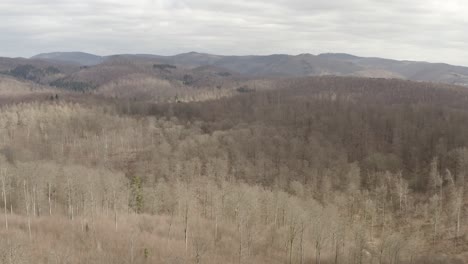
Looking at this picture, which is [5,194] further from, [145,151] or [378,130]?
[378,130]

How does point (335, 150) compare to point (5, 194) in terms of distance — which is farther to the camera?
point (335, 150)

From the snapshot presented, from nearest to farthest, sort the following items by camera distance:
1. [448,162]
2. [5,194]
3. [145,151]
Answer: [5,194], [448,162], [145,151]

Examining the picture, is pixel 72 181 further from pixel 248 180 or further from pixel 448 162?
pixel 448 162

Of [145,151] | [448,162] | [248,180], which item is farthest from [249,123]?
[448,162]

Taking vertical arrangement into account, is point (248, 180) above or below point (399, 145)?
below

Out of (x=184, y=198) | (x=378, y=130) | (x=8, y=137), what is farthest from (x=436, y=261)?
(x=8, y=137)

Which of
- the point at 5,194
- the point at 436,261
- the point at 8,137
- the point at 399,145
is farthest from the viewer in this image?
the point at 8,137
